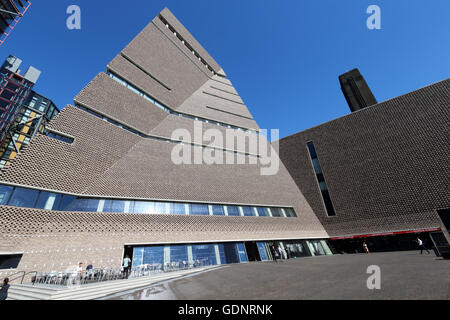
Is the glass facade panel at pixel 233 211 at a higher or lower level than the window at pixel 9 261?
higher

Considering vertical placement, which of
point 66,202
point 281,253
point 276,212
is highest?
point 66,202

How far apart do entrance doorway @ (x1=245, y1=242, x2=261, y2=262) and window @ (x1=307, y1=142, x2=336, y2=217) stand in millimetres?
13100

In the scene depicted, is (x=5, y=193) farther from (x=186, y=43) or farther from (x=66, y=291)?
(x=186, y=43)

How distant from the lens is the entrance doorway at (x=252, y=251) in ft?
59.6

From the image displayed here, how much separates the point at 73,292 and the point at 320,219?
26607 millimetres

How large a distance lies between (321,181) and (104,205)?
26.8 meters

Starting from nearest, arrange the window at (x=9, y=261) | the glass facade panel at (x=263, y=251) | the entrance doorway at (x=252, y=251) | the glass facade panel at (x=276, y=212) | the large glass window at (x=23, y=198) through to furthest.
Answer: the window at (x=9, y=261)
the large glass window at (x=23, y=198)
the entrance doorway at (x=252, y=251)
the glass facade panel at (x=263, y=251)
the glass facade panel at (x=276, y=212)

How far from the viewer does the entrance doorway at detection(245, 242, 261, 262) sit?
59.6 ft

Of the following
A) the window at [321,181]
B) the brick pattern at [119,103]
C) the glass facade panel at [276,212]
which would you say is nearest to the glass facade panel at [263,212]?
the glass facade panel at [276,212]

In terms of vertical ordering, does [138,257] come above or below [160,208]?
below

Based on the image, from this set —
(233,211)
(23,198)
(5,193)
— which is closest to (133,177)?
(23,198)

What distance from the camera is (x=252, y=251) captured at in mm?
18562

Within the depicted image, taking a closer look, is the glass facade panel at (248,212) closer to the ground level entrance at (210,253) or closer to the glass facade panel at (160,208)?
the ground level entrance at (210,253)

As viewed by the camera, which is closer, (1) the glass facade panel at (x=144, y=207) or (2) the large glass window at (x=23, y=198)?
(2) the large glass window at (x=23, y=198)
